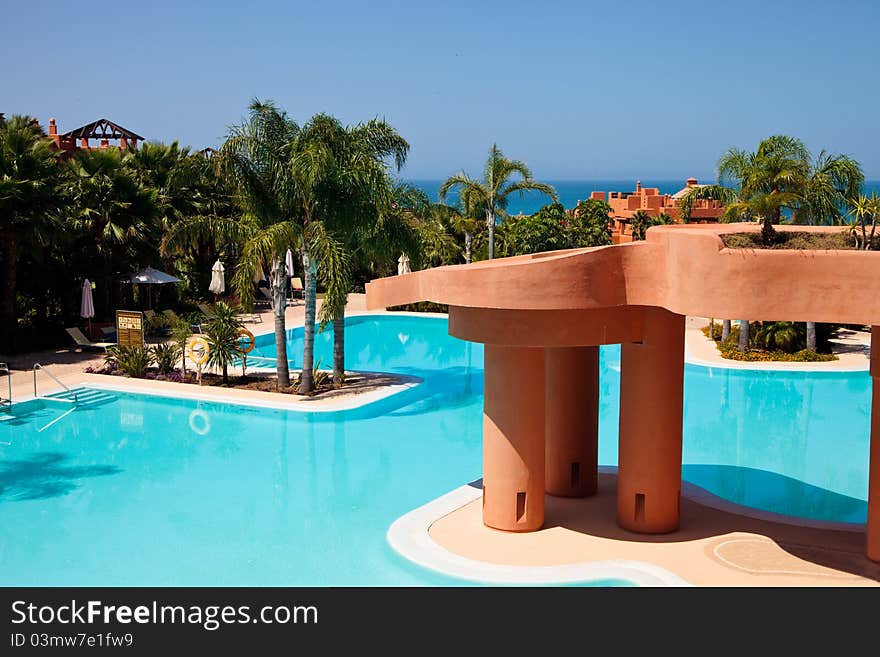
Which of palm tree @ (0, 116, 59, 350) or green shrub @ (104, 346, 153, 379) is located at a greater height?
palm tree @ (0, 116, 59, 350)

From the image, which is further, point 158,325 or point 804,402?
point 158,325

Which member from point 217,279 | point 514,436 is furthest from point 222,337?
point 514,436

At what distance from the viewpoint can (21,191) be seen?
2469 centimetres

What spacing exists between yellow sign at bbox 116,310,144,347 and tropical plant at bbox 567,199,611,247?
21749 mm

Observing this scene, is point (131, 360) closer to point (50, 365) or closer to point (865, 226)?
point (50, 365)

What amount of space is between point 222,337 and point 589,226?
24.0m

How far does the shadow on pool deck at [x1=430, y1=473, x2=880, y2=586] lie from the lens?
10.9 m

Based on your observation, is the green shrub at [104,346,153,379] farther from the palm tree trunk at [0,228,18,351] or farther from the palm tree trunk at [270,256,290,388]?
the palm tree trunk at [270,256,290,388]

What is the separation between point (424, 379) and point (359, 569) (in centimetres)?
1227

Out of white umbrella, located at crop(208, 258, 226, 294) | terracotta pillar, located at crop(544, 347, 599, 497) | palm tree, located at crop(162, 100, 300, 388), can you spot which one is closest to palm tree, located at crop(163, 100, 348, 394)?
palm tree, located at crop(162, 100, 300, 388)

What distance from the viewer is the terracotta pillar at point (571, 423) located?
13.7 meters
